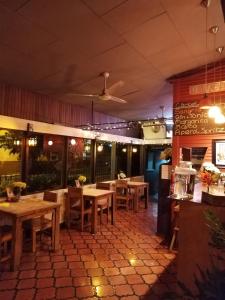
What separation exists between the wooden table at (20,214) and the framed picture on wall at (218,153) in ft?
10.2

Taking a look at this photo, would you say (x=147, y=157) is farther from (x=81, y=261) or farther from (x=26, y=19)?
(x=26, y=19)

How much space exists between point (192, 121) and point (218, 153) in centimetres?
83

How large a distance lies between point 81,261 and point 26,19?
136 inches

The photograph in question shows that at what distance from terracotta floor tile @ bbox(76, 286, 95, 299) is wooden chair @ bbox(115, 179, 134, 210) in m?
4.27

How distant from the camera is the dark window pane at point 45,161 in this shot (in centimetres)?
516

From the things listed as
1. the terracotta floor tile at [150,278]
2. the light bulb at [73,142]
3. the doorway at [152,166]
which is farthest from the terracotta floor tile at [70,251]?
the doorway at [152,166]

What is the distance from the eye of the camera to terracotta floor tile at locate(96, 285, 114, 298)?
9.49 ft

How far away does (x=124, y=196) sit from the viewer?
7.35 meters

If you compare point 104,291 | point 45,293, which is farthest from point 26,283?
point 104,291

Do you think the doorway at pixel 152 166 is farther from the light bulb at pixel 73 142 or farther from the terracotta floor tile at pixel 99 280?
the terracotta floor tile at pixel 99 280

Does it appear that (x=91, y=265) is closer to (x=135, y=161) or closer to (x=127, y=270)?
(x=127, y=270)

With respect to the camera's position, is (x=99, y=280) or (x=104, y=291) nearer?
(x=104, y=291)

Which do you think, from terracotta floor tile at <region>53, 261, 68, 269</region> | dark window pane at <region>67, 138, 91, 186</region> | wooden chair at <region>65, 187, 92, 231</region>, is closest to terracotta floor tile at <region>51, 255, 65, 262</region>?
terracotta floor tile at <region>53, 261, 68, 269</region>

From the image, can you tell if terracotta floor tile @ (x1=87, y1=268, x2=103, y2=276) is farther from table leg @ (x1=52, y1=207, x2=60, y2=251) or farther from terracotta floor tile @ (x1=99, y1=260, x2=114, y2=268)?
table leg @ (x1=52, y1=207, x2=60, y2=251)
